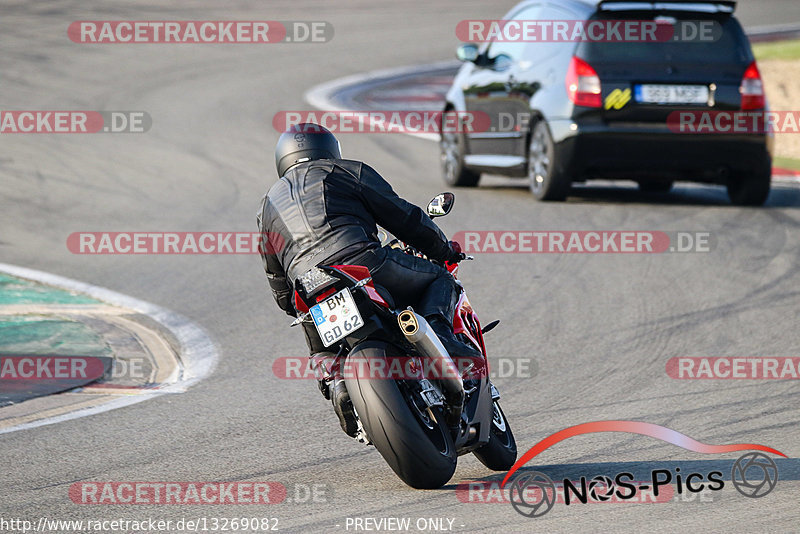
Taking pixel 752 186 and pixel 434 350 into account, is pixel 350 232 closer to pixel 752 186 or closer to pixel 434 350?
pixel 434 350

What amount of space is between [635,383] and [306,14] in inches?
841

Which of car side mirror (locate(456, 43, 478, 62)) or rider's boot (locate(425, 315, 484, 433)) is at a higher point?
car side mirror (locate(456, 43, 478, 62))

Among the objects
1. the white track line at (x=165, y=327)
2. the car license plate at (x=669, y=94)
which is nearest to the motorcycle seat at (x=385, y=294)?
the white track line at (x=165, y=327)

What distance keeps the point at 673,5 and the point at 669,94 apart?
0.86 metres

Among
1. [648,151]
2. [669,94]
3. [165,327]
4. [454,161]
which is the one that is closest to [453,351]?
[165,327]

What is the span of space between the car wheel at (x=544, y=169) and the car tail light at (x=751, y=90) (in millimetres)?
1761

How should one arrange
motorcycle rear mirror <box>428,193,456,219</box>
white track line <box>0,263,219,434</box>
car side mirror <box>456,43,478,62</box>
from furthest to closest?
1. car side mirror <box>456,43,478,62</box>
2. white track line <box>0,263,219,434</box>
3. motorcycle rear mirror <box>428,193,456,219</box>

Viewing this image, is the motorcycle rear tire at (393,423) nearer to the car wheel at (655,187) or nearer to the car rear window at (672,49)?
the car rear window at (672,49)

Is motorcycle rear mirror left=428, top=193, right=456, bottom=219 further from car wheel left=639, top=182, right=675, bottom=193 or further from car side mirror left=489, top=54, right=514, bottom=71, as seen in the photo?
car wheel left=639, top=182, right=675, bottom=193

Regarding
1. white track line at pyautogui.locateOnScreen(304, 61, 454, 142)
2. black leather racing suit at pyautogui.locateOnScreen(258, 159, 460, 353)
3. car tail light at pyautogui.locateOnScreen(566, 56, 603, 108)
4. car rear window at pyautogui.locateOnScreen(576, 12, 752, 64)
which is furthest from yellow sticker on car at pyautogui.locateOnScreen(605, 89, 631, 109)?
black leather racing suit at pyautogui.locateOnScreen(258, 159, 460, 353)

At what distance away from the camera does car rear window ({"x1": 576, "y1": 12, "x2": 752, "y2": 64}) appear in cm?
1164

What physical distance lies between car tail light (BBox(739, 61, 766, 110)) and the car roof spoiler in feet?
2.01

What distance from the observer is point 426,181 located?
45.9ft

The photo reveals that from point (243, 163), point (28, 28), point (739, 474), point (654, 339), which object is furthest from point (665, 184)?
point (28, 28)
